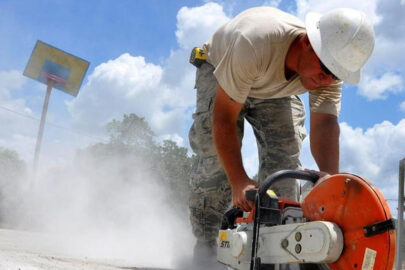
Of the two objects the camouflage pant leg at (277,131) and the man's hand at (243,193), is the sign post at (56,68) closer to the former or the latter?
the camouflage pant leg at (277,131)

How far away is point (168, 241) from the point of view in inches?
208

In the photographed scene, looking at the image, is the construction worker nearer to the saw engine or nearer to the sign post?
the saw engine

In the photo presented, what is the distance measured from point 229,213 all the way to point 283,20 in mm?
1126

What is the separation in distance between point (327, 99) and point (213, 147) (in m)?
0.85

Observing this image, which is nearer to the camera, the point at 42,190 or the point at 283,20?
the point at 283,20

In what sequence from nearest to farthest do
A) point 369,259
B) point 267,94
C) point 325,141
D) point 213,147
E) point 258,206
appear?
point 369,259, point 258,206, point 325,141, point 267,94, point 213,147

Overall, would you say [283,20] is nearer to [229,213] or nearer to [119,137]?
[229,213]

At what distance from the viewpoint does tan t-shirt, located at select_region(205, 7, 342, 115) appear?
2.29 m

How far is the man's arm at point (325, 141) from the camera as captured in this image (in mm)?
2607

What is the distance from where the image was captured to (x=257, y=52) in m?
2.28

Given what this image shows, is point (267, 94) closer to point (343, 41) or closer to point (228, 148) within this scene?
point (228, 148)

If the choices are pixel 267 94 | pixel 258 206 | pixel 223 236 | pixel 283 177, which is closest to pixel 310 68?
pixel 267 94

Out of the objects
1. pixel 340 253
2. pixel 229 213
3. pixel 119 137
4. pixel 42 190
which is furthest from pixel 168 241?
pixel 119 137

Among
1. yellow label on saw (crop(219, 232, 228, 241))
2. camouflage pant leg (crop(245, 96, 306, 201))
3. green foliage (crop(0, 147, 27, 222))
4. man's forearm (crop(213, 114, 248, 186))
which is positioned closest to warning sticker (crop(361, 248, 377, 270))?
yellow label on saw (crop(219, 232, 228, 241))
